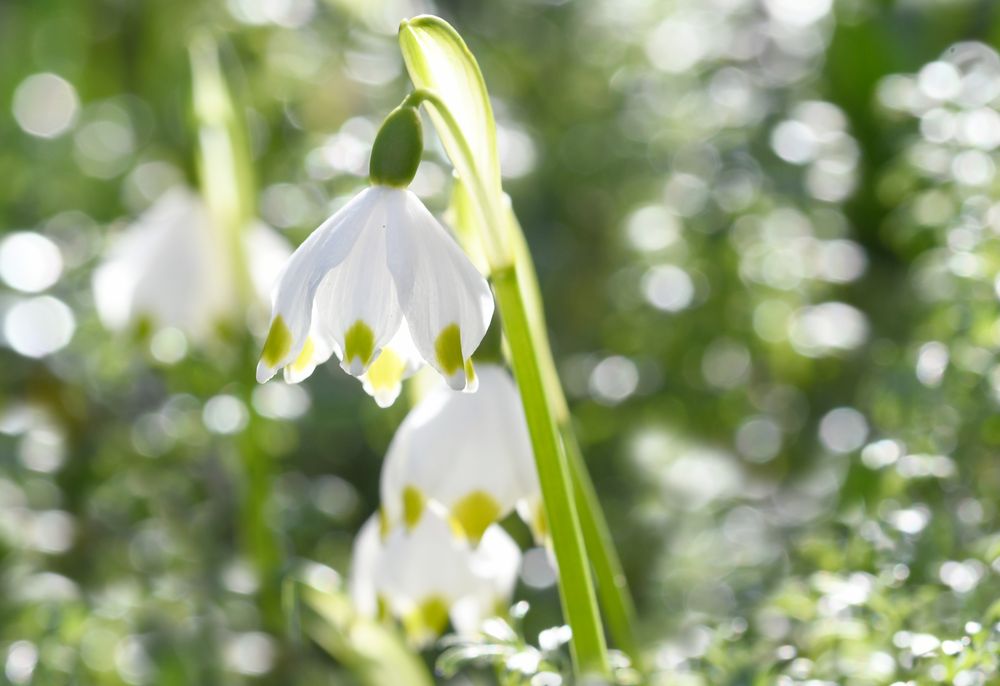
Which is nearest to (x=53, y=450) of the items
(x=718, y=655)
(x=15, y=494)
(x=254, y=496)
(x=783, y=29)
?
(x=15, y=494)

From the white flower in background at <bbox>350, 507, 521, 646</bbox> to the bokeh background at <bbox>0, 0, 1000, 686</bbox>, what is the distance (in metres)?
0.12

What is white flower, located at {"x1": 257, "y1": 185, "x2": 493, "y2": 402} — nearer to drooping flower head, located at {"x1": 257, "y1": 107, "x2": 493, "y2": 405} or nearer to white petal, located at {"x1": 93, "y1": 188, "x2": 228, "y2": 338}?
drooping flower head, located at {"x1": 257, "y1": 107, "x2": 493, "y2": 405}

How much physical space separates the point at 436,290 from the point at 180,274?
600 mm

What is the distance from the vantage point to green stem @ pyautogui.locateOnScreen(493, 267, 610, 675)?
65 cm

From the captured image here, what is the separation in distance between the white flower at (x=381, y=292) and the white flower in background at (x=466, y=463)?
4.4 inches

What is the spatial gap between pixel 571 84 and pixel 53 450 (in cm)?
87

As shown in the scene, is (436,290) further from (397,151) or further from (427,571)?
(427,571)

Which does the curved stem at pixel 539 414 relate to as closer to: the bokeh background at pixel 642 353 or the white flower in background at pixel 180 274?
the bokeh background at pixel 642 353

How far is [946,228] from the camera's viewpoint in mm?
1009

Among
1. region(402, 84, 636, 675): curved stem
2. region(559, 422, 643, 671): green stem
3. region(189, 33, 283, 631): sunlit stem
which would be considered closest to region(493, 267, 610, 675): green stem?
region(402, 84, 636, 675): curved stem

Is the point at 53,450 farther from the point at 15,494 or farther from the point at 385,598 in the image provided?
the point at 385,598

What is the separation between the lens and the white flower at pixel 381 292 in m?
0.60

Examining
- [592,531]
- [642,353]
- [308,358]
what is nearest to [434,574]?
[592,531]

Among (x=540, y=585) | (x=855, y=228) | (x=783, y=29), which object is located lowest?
(x=540, y=585)
